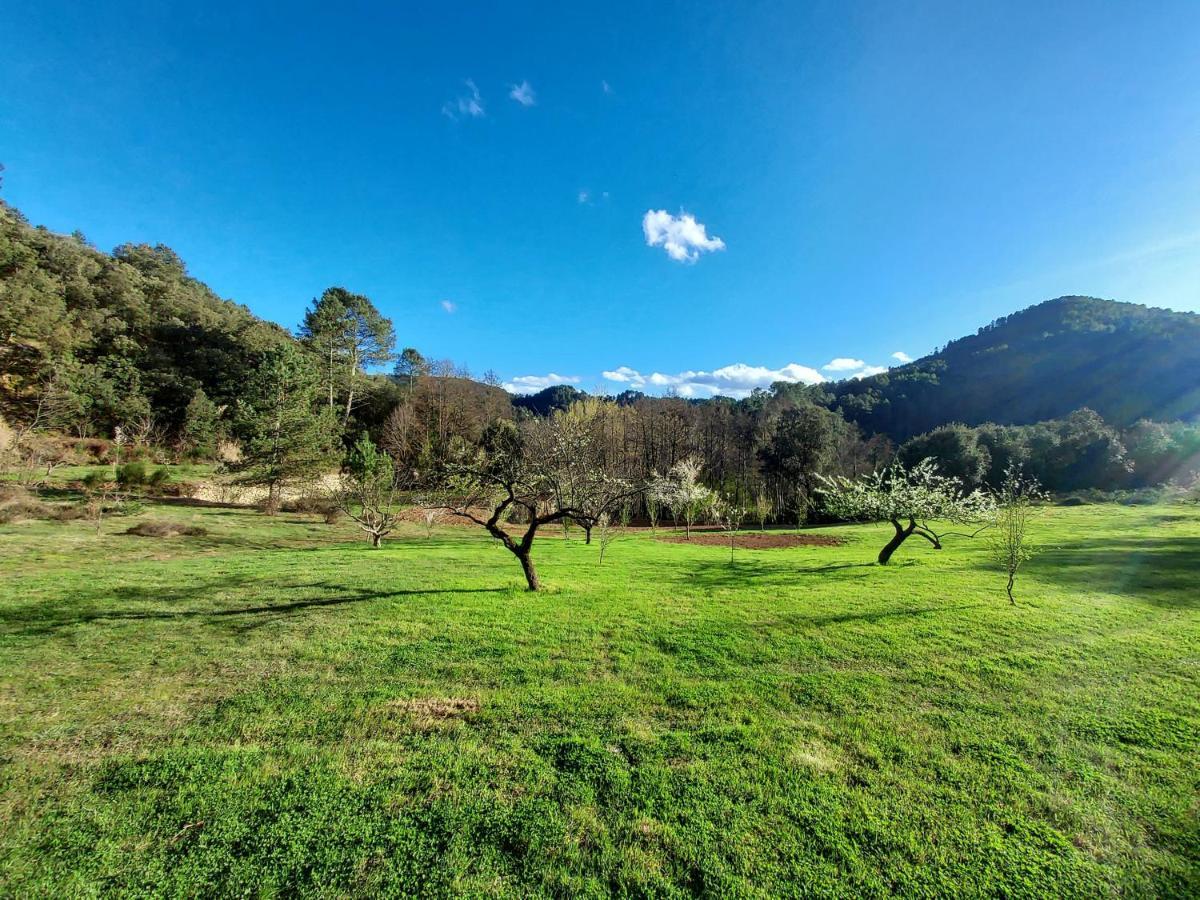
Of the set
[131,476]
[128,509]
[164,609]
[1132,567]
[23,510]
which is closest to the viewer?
[164,609]

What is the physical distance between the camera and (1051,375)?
254 feet

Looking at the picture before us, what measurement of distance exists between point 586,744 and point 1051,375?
360 ft

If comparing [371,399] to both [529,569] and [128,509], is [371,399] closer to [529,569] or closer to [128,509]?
[128,509]

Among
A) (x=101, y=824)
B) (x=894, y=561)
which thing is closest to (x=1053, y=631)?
(x=894, y=561)

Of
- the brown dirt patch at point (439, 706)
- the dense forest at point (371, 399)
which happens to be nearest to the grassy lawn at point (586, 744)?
the brown dirt patch at point (439, 706)

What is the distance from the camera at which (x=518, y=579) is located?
14.4 meters

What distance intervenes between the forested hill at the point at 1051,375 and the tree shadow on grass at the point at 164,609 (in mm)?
92595

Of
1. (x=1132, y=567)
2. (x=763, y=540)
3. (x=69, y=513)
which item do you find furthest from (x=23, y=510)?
(x=1132, y=567)

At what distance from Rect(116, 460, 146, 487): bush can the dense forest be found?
3742mm

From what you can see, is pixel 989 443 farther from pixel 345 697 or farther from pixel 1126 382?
pixel 345 697

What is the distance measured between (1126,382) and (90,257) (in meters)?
135

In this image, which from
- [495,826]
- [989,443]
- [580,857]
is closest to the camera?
[580,857]

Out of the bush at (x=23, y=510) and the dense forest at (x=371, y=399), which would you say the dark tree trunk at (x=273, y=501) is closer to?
the dense forest at (x=371, y=399)

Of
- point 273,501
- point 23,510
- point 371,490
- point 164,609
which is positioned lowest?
point 164,609
